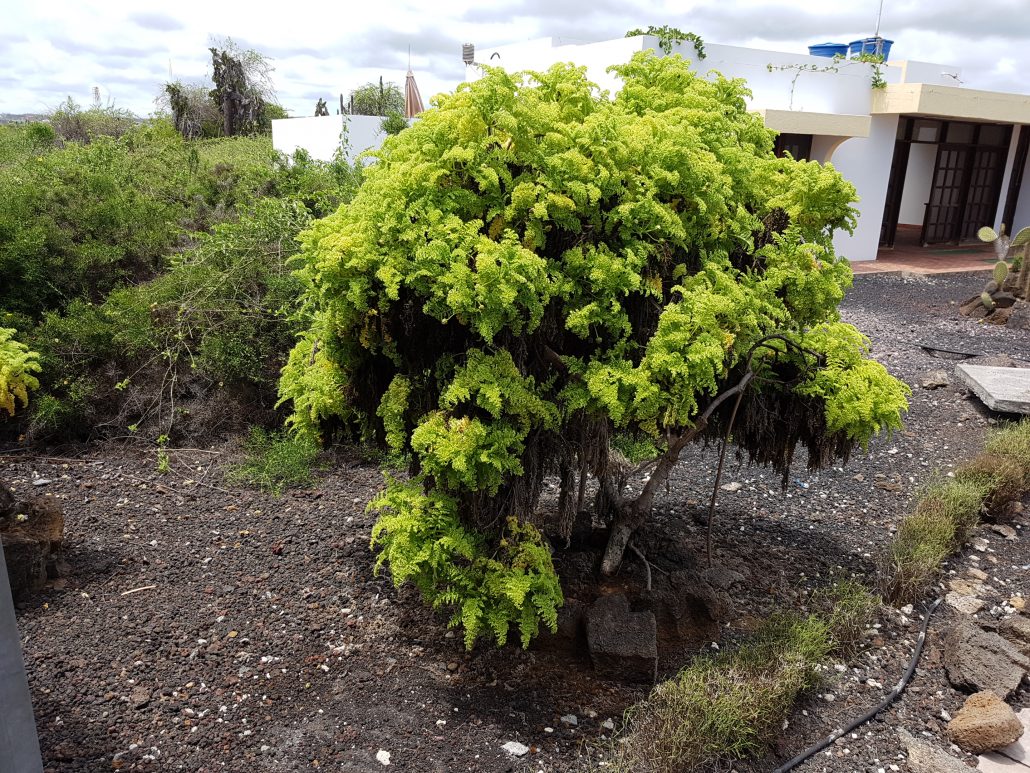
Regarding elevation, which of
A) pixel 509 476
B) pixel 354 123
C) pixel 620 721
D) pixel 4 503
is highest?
pixel 354 123

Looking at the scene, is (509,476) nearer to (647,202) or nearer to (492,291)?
(492,291)

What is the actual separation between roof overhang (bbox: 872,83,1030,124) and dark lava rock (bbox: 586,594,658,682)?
44.5 feet

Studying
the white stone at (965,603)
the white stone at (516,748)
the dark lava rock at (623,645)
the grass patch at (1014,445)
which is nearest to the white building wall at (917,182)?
the grass patch at (1014,445)

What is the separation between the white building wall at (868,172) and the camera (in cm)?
1448

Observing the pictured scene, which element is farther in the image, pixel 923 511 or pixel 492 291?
pixel 923 511

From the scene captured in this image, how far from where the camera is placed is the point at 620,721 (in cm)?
339

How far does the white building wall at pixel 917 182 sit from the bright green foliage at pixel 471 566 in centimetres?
2057

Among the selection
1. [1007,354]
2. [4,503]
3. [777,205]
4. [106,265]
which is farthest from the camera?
[1007,354]

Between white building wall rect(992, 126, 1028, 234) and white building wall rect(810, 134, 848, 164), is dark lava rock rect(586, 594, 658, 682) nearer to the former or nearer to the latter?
white building wall rect(810, 134, 848, 164)

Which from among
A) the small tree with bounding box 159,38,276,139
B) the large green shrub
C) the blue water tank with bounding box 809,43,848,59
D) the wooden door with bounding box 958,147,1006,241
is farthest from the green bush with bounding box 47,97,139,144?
the wooden door with bounding box 958,147,1006,241

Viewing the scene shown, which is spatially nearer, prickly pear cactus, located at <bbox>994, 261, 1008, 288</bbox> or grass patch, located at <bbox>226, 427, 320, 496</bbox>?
grass patch, located at <bbox>226, 427, 320, 496</bbox>

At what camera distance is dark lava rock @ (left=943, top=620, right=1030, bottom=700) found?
145 inches

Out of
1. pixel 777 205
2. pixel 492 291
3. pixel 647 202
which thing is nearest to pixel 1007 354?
pixel 777 205

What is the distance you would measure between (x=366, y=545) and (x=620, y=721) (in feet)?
6.44
